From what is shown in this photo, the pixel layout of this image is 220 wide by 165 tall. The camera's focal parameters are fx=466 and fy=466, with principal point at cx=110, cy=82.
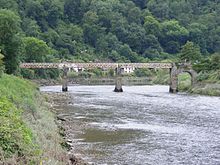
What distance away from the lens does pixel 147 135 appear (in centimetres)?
3431

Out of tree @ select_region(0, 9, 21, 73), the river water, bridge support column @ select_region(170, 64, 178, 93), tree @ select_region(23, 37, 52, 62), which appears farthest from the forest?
the river water

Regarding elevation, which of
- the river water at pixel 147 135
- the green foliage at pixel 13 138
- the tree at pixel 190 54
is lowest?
the river water at pixel 147 135

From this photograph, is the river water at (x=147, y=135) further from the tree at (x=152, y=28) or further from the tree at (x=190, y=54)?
the tree at (x=152, y=28)

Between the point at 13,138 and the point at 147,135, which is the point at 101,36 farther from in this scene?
the point at 13,138

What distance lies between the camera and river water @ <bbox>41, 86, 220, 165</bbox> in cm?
2606

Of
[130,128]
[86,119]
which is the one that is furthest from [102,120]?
[130,128]

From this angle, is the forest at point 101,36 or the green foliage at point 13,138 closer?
the green foliage at point 13,138

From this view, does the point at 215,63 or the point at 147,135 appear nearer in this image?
the point at 147,135

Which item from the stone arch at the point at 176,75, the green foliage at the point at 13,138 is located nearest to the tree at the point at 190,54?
the stone arch at the point at 176,75

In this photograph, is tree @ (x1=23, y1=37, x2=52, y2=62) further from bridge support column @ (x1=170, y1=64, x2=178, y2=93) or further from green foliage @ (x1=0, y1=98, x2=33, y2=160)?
green foliage @ (x1=0, y1=98, x2=33, y2=160)

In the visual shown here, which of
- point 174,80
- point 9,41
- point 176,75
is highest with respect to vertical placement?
point 9,41

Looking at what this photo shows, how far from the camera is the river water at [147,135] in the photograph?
26062 mm

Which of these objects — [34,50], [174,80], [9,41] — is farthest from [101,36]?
[9,41]

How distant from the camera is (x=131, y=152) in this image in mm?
27594
